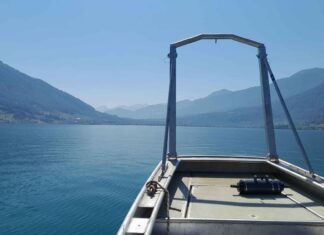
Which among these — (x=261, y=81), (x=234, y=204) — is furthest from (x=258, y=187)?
(x=261, y=81)

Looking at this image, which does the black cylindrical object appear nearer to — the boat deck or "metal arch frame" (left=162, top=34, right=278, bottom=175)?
the boat deck

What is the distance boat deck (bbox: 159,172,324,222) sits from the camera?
714 cm

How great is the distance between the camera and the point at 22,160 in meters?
52.5

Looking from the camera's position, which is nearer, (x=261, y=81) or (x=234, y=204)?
(x=234, y=204)

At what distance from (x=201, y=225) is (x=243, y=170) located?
7.65 meters

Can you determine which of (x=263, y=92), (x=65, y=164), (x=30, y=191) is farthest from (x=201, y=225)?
(x=65, y=164)

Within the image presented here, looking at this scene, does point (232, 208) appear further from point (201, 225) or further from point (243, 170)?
point (243, 170)

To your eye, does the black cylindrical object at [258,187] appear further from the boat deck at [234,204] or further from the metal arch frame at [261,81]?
the metal arch frame at [261,81]

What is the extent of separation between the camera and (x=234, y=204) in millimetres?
8109

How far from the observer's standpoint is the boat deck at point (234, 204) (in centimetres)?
714

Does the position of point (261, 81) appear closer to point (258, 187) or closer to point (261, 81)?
point (261, 81)

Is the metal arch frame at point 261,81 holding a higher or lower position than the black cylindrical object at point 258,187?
higher

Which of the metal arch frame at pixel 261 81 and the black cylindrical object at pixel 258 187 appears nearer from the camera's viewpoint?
the black cylindrical object at pixel 258 187

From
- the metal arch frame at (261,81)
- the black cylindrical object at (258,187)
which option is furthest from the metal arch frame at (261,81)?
the black cylindrical object at (258,187)
